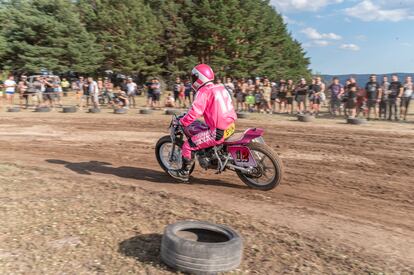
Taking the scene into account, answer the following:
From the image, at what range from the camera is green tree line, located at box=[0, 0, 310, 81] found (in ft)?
114

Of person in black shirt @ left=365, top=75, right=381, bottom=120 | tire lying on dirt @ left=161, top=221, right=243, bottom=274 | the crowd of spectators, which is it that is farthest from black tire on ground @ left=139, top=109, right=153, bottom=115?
tire lying on dirt @ left=161, top=221, right=243, bottom=274

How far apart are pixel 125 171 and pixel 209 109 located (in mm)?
2381

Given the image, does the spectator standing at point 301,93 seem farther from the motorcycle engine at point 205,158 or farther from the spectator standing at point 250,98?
the motorcycle engine at point 205,158

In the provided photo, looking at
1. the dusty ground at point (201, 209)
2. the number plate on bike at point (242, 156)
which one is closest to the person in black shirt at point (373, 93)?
the dusty ground at point (201, 209)

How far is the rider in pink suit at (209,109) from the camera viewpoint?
590 centimetres

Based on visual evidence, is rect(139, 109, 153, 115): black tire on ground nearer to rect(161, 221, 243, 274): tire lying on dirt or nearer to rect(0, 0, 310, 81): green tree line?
rect(161, 221, 243, 274): tire lying on dirt

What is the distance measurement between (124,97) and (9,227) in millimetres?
16619

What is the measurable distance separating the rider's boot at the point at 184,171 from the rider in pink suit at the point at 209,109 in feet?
1.12

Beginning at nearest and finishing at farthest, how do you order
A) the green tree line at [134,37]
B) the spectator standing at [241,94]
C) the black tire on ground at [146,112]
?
the black tire on ground at [146,112], the spectator standing at [241,94], the green tree line at [134,37]

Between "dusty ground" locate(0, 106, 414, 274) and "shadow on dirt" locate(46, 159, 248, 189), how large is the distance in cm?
2

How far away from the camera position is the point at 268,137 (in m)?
11.2

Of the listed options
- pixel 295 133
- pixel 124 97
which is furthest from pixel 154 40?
pixel 295 133

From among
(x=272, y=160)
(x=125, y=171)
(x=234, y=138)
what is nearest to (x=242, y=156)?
(x=234, y=138)

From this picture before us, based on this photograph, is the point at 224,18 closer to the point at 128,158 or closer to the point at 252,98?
the point at 252,98
